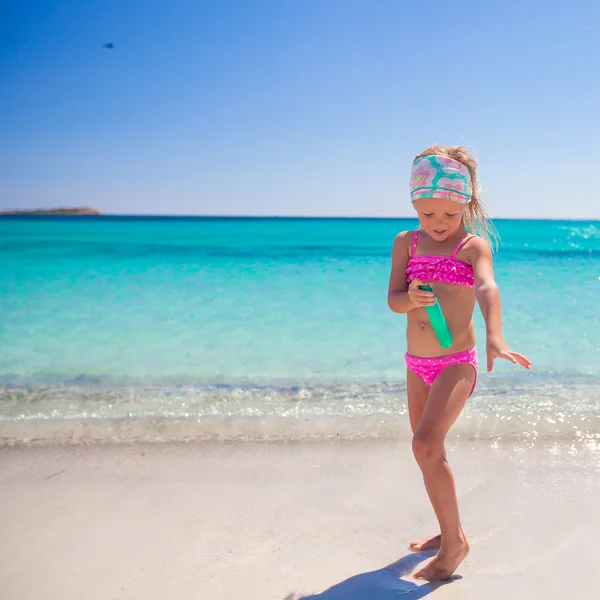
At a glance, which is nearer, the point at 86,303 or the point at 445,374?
the point at 445,374

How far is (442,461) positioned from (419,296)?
0.66 m

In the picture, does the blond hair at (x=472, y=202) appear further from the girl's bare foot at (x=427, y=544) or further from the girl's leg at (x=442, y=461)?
the girl's bare foot at (x=427, y=544)

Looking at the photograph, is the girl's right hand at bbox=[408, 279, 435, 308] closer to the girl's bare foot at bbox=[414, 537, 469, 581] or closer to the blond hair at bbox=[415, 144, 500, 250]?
the blond hair at bbox=[415, 144, 500, 250]

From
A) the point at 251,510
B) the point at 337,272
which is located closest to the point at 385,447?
the point at 251,510

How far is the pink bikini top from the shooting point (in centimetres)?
240

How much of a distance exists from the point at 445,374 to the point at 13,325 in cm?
757

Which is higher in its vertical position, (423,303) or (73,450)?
(423,303)

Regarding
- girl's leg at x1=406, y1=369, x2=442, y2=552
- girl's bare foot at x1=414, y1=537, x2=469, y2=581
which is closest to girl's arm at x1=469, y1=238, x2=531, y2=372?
girl's leg at x1=406, y1=369, x2=442, y2=552

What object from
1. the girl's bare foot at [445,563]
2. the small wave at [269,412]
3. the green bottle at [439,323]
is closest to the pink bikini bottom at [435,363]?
the green bottle at [439,323]

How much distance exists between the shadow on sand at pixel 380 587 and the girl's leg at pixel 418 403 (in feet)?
0.47

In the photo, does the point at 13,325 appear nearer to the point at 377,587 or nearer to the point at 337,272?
the point at 377,587

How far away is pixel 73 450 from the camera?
3537mm

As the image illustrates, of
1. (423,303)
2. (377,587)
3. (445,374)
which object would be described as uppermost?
(423,303)

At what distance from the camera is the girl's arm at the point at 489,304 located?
1.94 m
